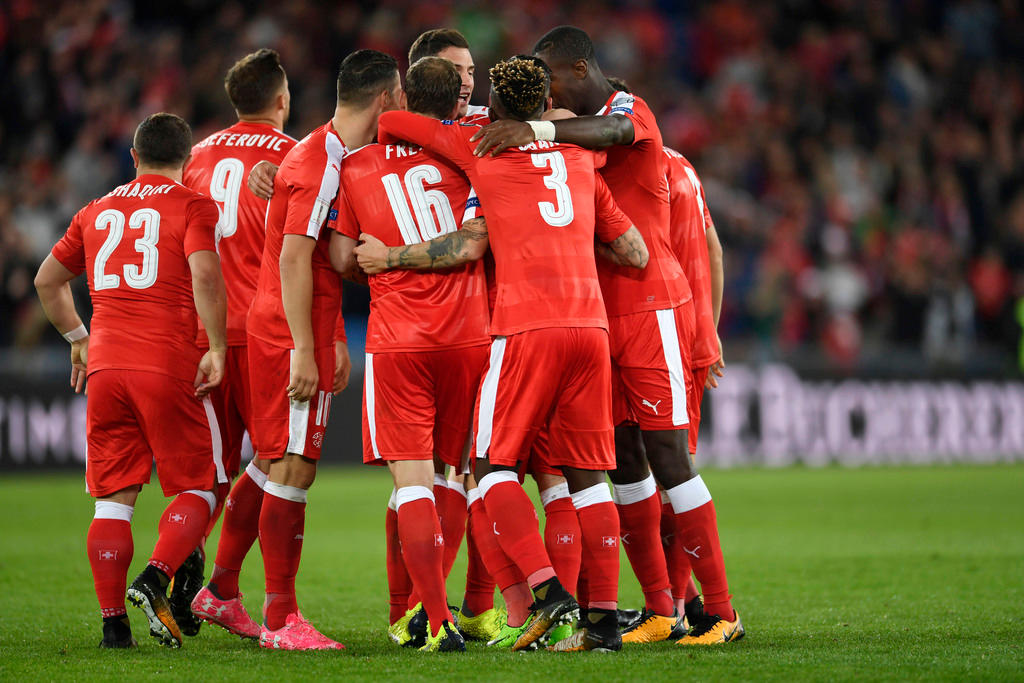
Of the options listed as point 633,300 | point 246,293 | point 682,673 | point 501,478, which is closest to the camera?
point 682,673

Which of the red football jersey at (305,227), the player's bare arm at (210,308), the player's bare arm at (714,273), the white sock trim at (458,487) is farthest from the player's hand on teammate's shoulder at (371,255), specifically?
the player's bare arm at (714,273)

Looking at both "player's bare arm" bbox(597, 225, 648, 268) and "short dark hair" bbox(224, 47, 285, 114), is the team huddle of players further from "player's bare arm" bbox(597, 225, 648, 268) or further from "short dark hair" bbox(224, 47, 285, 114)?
"short dark hair" bbox(224, 47, 285, 114)

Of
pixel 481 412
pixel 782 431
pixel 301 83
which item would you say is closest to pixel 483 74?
pixel 301 83

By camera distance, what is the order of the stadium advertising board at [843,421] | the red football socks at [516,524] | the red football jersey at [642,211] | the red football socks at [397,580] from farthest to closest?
the stadium advertising board at [843,421]
the red football socks at [397,580]
the red football jersey at [642,211]
the red football socks at [516,524]

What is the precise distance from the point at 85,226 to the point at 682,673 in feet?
10.5

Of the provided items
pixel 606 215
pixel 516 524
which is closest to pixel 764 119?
pixel 606 215

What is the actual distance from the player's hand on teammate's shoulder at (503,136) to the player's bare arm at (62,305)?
2031 mm

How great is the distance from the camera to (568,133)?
512 cm

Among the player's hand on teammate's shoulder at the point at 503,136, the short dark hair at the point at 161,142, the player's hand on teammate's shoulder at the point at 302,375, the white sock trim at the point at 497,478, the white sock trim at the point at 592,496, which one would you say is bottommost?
the white sock trim at the point at 592,496

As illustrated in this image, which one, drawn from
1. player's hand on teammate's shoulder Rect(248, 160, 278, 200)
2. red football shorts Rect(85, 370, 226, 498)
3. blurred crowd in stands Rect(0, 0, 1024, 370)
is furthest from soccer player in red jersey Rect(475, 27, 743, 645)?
blurred crowd in stands Rect(0, 0, 1024, 370)

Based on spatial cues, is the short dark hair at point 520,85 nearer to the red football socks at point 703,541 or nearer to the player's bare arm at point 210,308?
the player's bare arm at point 210,308

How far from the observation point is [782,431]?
15.4 m

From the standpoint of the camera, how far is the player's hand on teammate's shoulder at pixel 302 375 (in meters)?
5.27

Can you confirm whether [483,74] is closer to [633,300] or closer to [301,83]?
[301,83]
